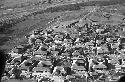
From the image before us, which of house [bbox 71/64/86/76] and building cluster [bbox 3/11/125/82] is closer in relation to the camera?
building cluster [bbox 3/11/125/82]

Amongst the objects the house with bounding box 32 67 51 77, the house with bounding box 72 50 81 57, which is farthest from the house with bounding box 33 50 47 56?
the house with bounding box 32 67 51 77

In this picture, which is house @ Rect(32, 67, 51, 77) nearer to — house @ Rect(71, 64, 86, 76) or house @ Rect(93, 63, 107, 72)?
house @ Rect(71, 64, 86, 76)

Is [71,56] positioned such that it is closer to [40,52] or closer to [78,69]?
[40,52]

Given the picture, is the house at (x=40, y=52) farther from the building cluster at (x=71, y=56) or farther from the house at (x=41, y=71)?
the house at (x=41, y=71)

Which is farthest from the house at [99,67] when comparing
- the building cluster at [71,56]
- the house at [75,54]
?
the house at [75,54]

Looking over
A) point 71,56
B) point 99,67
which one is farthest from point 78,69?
point 71,56

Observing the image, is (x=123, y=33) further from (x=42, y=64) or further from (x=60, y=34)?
(x=42, y=64)

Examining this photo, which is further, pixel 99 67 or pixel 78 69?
pixel 99 67

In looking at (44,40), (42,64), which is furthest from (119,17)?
(42,64)
